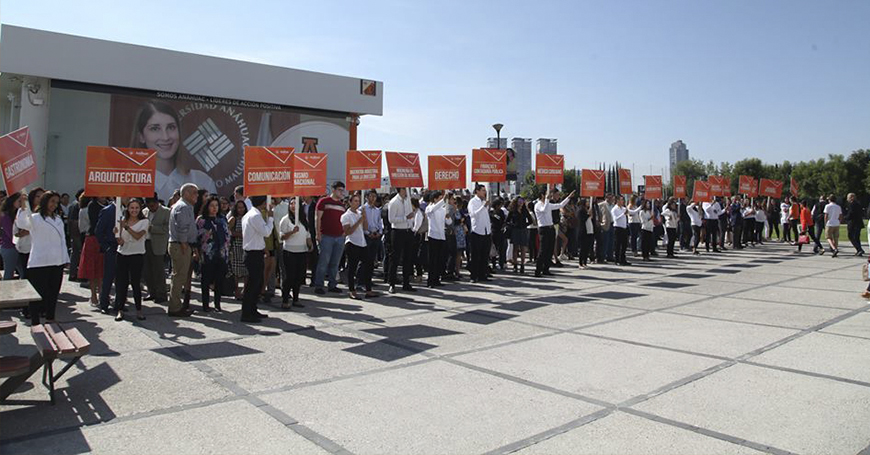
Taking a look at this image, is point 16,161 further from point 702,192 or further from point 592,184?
point 702,192

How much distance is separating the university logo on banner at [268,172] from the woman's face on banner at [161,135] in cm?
1563

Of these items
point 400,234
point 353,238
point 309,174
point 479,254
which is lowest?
point 479,254

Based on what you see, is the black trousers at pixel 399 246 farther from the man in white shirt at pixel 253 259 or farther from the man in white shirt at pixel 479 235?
the man in white shirt at pixel 253 259

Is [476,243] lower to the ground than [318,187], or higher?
lower

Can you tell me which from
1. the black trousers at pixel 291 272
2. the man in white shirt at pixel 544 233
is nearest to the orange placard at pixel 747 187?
the man in white shirt at pixel 544 233

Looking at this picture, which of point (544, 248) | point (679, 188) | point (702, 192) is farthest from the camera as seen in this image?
point (679, 188)

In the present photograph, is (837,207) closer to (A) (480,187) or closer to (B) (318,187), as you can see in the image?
(A) (480,187)

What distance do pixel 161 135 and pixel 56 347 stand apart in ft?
65.8

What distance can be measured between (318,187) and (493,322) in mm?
4236

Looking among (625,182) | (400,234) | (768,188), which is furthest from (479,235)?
(768,188)

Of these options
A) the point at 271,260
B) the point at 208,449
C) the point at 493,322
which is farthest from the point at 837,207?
the point at 208,449

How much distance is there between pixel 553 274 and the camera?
47.4 feet

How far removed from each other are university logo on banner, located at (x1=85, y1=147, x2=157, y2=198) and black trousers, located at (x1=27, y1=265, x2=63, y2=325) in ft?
3.79

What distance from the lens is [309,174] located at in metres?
10.3
